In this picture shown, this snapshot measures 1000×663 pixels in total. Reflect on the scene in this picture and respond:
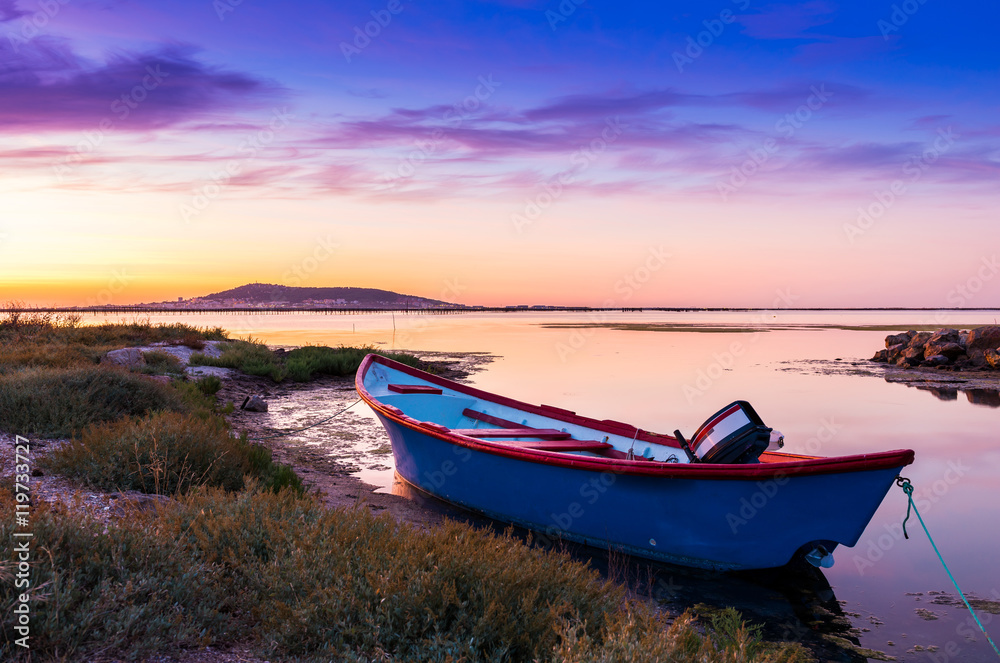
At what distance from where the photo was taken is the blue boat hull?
583cm

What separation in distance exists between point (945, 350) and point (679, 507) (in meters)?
26.7

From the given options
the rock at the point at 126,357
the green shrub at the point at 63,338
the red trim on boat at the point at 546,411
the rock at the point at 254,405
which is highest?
the green shrub at the point at 63,338

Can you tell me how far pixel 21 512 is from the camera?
11.7 feet

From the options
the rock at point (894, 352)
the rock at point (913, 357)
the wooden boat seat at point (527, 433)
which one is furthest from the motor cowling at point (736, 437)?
the rock at point (894, 352)

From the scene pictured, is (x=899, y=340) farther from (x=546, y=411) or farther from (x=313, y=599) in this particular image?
(x=313, y=599)

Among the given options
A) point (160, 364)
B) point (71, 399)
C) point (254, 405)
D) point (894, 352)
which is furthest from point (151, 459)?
point (894, 352)

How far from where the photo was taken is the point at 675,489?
21.0 ft

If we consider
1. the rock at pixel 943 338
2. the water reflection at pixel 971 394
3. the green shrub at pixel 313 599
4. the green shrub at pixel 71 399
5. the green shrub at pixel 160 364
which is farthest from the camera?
the rock at pixel 943 338

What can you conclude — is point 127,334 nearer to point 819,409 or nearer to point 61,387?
point 61,387

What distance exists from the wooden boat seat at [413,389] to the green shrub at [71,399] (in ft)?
12.1

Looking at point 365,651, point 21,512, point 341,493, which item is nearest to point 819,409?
point 341,493

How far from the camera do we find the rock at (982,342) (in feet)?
83.9

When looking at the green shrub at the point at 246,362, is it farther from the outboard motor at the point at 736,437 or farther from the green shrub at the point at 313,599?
the green shrub at the point at 313,599

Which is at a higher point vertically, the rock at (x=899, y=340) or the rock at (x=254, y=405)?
the rock at (x=899, y=340)
